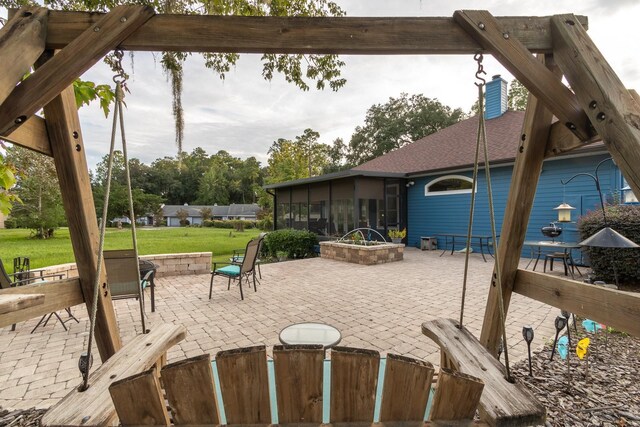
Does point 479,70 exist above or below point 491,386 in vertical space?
above

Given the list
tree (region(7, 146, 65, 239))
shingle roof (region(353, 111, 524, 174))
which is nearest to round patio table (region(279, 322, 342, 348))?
shingle roof (region(353, 111, 524, 174))

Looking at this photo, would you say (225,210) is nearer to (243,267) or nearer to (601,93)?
(243,267)

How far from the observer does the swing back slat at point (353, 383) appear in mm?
996

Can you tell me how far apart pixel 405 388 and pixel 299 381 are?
36 centimetres

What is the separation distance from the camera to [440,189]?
35.4 ft

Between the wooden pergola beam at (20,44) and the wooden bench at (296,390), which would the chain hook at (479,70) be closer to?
the wooden bench at (296,390)

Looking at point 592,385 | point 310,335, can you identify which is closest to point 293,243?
point 310,335

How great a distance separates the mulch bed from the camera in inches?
79.1

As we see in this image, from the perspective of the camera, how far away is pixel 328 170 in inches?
1152

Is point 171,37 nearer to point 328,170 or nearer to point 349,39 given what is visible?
point 349,39

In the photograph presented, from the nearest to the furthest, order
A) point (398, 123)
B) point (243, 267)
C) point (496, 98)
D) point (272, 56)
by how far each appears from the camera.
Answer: point (272, 56), point (243, 267), point (496, 98), point (398, 123)

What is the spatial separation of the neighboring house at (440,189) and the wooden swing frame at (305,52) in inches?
318

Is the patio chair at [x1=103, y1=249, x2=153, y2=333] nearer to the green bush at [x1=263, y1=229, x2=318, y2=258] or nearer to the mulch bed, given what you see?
the mulch bed

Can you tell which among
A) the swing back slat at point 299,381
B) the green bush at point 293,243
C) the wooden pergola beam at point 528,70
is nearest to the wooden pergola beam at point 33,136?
the swing back slat at point 299,381
